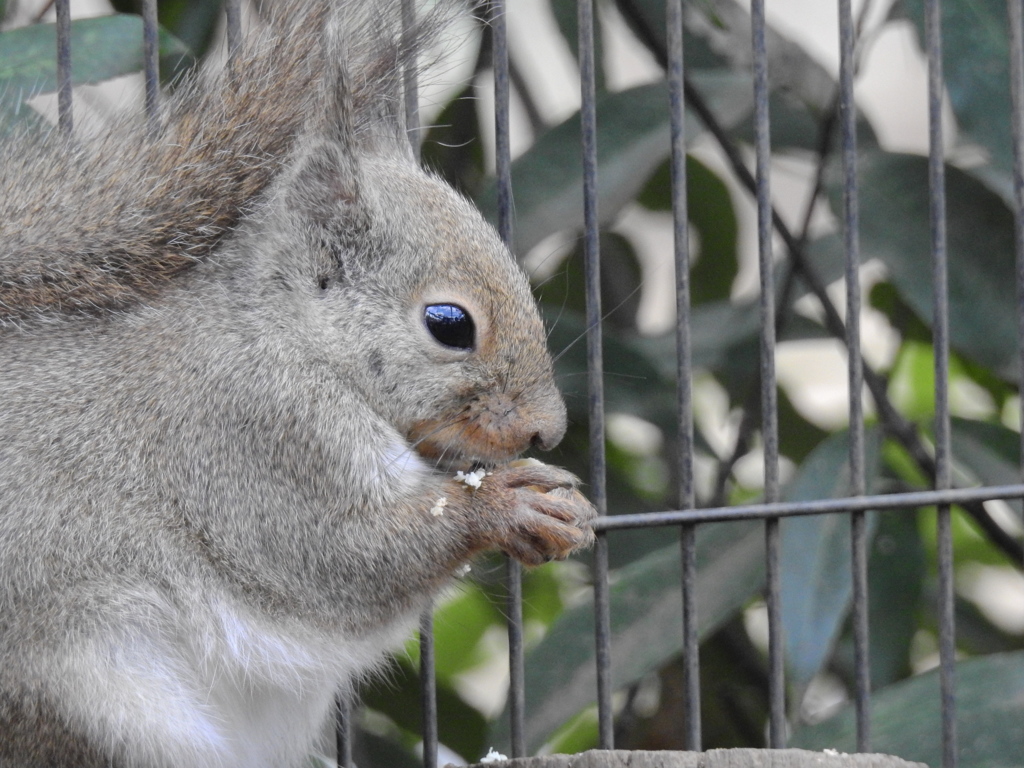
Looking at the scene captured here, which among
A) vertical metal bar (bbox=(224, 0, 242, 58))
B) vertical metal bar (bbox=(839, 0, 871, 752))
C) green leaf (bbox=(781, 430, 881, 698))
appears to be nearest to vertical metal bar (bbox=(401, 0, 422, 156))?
vertical metal bar (bbox=(224, 0, 242, 58))

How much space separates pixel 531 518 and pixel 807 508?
286 mm

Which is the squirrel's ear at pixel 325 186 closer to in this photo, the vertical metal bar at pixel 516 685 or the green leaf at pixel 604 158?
the green leaf at pixel 604 158

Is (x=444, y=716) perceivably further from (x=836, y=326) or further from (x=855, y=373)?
(x=855, y=373)

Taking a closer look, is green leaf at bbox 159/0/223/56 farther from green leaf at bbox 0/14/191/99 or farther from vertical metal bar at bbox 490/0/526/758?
vertical metal bar at bbox 490/0/526/758

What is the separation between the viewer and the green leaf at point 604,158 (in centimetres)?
175

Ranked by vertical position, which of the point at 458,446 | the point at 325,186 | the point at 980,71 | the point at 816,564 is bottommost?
the point at 816,564

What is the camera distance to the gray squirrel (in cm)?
120

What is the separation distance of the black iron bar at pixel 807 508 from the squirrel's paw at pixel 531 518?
48 millimetres

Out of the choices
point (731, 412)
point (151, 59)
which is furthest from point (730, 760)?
point (731, 412)

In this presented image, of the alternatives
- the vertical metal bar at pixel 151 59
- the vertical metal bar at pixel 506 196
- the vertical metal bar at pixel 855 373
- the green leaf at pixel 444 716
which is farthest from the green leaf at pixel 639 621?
the vertical metal bar at pixel 151 59

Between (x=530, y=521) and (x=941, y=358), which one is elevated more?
(x=941, y=358)

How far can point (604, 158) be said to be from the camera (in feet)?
5.93

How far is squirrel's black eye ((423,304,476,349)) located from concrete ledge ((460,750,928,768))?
16.2 inches

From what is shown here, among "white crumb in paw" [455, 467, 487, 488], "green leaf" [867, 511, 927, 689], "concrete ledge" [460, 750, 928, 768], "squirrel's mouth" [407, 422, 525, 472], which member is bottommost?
"concrete ledge" [460, 750, 928, 768]
